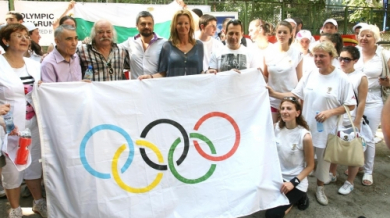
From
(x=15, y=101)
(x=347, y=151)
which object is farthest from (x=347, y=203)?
(x=15, y=101)

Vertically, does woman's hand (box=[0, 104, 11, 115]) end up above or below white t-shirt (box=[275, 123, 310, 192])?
above

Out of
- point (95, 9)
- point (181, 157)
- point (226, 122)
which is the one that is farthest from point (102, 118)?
point (95, 9)

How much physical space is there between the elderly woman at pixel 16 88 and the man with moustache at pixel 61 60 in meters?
0.14

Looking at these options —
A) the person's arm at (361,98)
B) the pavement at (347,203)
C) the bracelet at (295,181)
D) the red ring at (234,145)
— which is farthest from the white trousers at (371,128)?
the red ring at (234,145)

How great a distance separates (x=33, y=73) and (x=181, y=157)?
5.05ft

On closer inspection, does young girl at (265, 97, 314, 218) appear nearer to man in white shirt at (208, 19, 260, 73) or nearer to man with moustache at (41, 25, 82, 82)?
man in white shirt at (208, 19, 260, 73)

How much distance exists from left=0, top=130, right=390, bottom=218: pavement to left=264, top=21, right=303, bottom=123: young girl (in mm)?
1258

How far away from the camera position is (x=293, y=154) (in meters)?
3.28

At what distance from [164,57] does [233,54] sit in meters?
0.75

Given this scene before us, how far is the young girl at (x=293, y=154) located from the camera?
A: 320 centimetres

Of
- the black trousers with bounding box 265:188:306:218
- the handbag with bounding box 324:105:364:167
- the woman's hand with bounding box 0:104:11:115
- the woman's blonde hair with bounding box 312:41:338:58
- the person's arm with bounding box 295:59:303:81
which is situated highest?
the woman's blonde hair with bounding box 312:41:338:58

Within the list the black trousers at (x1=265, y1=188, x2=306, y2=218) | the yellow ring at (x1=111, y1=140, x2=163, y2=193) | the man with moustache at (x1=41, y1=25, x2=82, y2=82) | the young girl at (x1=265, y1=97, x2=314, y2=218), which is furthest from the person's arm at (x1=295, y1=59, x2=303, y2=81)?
the man with moustache at (x1=41, y1=25, x2=82, y2=82)

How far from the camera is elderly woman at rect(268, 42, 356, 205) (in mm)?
3426

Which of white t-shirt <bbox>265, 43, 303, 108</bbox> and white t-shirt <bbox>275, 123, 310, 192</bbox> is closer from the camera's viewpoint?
white t-shirt <bbox>275, 123, 310, 192</bbox>
